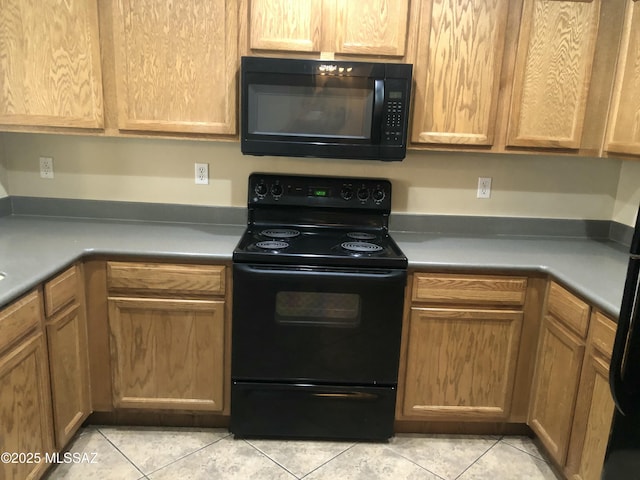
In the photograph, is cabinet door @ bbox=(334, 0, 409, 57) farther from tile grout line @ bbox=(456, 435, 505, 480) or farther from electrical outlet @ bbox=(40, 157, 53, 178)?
tile grout line @ bbox=(456, 435, 505, 480)

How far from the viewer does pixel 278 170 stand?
260 cm

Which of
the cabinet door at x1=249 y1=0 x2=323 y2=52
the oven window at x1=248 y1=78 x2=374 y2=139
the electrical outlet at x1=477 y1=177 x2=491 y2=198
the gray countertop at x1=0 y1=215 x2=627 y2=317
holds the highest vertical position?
the cabinet door at x1=249 y1=0 x2=323 y2=52

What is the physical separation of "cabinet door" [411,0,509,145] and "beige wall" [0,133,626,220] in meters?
0.33

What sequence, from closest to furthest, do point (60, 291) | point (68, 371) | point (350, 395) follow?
point (60, 291)
point (68, 371)
point (350, 395)

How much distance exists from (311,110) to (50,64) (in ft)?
3.75

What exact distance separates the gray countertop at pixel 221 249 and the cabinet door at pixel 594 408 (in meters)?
0.11

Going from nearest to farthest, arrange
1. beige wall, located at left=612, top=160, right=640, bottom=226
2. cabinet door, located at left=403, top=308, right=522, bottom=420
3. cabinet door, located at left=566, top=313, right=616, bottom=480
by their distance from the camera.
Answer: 1. cabinet door, located at left=566, top=313, right=616, bottom=480
2. cabinet door, located at left=403, top=308, right=522, bottom=420
3. beige wall, located at left=612, top=160, right=640, bottom=226

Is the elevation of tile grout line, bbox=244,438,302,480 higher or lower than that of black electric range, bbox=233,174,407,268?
lower

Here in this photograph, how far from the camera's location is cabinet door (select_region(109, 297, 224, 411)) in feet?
7.13

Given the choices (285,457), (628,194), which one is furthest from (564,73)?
(285,457)

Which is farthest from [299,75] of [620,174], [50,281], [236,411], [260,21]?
[620,174]

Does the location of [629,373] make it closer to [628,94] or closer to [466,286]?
[466,286]

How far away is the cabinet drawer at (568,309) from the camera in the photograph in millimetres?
1859

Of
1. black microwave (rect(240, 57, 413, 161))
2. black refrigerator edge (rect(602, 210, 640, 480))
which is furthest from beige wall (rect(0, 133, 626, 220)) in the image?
black refrigerator edge (rect(602, 210, 640, 480))
